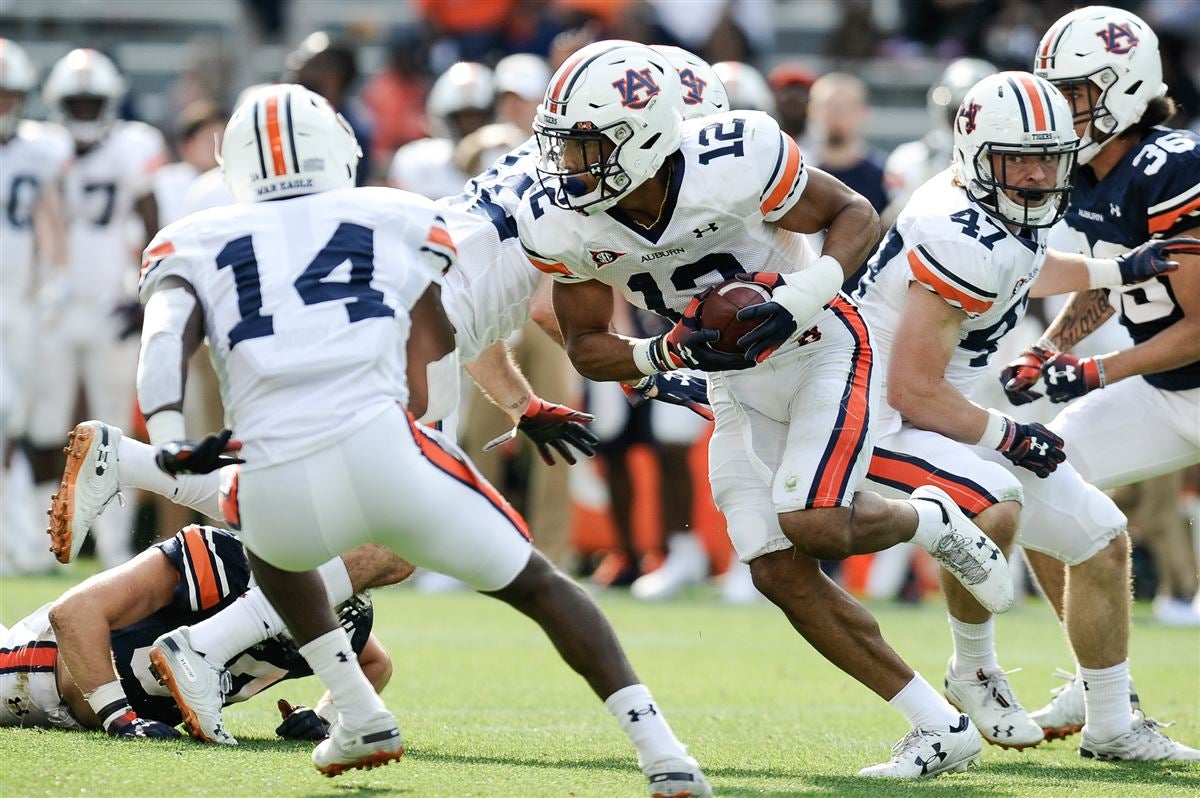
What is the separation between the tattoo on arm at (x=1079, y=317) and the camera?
225 inches

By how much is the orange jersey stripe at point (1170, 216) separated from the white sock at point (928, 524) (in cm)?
131

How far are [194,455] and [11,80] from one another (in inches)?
239

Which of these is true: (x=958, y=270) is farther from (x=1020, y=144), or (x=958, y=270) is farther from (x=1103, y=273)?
(x=1103, y=273)

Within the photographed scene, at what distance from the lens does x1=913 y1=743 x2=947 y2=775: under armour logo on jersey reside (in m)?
4.42

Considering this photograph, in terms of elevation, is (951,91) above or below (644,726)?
above

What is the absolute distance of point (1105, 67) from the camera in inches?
212

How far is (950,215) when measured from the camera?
4926 mm

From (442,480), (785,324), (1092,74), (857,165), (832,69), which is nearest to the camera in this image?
(442,480)

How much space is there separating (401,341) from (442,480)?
343 millimetres

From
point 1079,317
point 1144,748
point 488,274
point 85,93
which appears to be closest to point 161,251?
point 488,274

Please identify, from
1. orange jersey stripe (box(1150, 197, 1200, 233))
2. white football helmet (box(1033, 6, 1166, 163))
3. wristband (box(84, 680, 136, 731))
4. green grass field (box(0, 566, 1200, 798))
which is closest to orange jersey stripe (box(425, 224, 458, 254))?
green grass field (box(0, 566, 1200, 798))

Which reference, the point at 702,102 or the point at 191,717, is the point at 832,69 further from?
the point at 191,717

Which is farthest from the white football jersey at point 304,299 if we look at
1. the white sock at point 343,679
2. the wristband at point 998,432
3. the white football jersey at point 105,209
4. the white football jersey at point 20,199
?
the white football jersey at point 105,209

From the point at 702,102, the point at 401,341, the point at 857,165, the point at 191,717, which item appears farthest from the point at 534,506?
the point at 401,341
